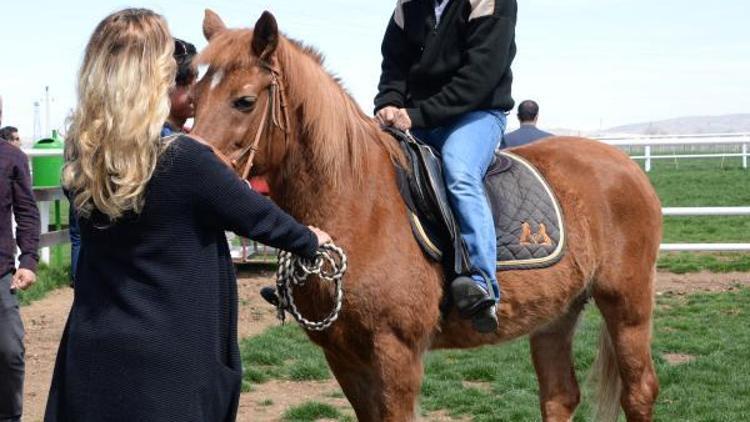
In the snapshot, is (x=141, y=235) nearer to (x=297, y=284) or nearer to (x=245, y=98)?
(x=245, y=98)

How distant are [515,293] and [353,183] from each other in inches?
43.6

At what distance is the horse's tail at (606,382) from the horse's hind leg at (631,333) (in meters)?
0.12

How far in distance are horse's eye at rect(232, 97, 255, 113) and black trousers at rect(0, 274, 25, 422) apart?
2.04 meters

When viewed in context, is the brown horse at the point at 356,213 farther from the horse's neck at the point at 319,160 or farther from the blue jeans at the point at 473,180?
the blue jeans at the point at 473,180

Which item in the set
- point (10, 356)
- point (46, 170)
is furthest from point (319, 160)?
point (46, 170)

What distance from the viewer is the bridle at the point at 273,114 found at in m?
3.52

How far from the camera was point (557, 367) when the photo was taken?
5246mm

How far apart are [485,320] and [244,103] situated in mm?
1590

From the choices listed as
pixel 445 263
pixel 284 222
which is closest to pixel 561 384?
pixel 445 263

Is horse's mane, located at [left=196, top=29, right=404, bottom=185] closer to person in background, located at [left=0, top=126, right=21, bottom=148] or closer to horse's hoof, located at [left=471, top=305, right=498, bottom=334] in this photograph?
horse's hoof, located at [left=471, top=305, right=498, bottom=334]

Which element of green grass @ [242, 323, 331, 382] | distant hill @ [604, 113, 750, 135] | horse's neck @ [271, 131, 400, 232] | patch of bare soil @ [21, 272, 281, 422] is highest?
horse's neck @ [271, 131, 400, 232]

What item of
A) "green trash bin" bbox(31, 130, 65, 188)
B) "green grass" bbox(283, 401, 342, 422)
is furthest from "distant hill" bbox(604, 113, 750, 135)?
"green grass" bbox(283, 401, 342, 422)

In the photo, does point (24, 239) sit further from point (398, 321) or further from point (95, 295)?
point (95, 295)

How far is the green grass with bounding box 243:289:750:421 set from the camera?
5.84 metres
